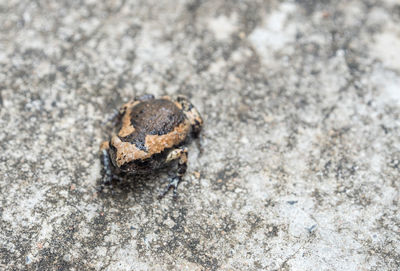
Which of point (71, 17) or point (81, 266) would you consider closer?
point (81, 266)

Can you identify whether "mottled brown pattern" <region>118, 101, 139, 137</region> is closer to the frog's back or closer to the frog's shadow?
the frog's back

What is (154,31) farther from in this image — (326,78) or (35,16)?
(326,78)

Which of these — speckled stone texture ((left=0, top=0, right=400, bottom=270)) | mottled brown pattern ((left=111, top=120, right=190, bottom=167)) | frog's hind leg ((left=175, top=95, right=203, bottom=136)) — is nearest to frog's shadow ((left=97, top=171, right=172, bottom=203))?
A: speckled stone texture ((left=0, top=0, right=400, bottom=270))

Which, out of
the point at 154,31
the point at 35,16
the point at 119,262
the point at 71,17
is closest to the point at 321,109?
the point at 154,31

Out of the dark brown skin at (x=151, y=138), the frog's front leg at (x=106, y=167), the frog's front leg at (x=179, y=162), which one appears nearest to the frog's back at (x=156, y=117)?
the dark brown skin at (x=151, y=138)

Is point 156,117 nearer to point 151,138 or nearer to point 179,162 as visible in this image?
point 151,138

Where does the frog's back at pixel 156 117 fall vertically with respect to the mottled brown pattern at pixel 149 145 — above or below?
above

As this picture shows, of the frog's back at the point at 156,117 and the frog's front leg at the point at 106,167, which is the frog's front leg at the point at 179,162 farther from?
the frog's front leg at the point at 106,167

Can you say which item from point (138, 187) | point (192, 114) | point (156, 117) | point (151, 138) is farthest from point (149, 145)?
point (192, 114)
